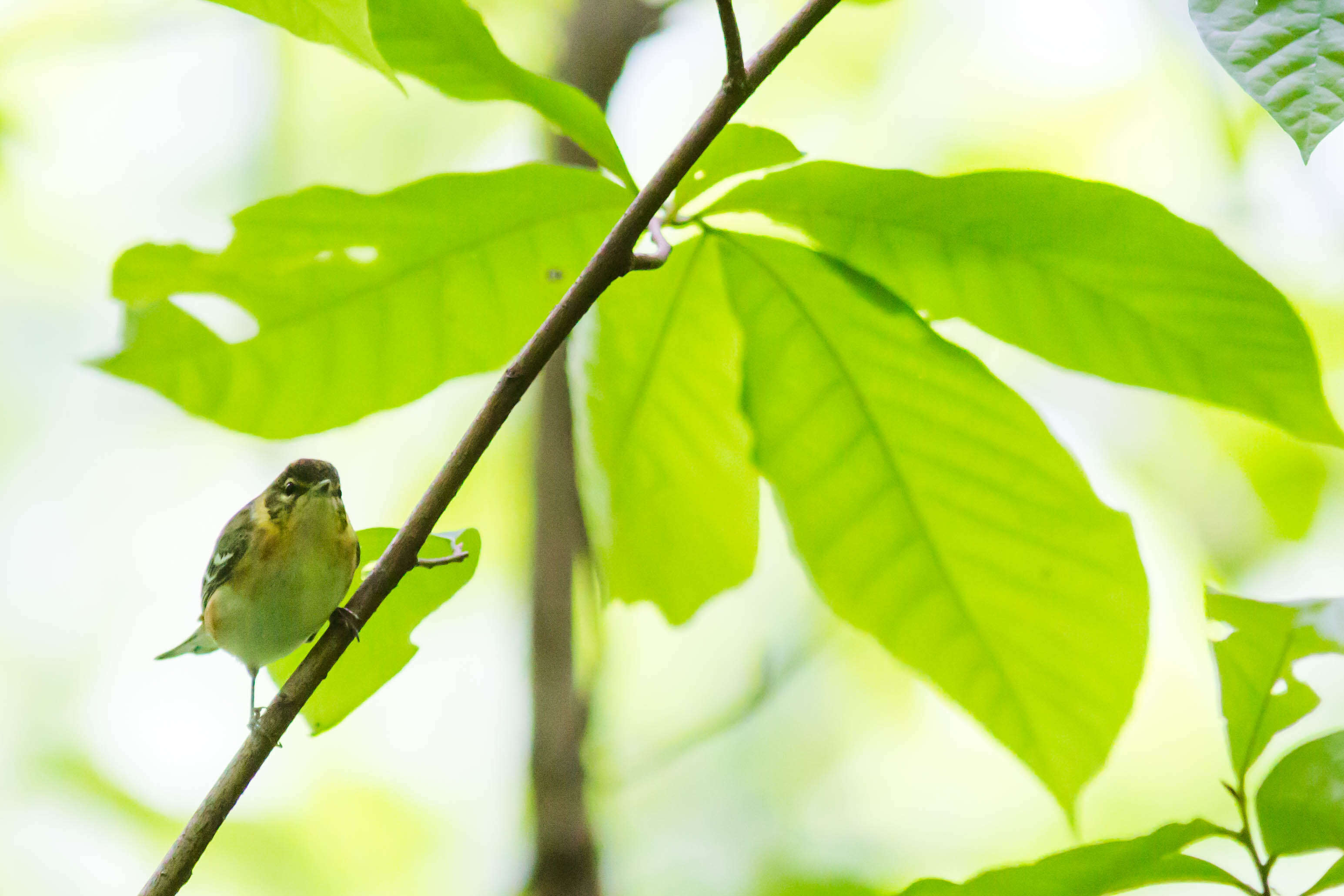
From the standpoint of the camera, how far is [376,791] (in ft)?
16.6

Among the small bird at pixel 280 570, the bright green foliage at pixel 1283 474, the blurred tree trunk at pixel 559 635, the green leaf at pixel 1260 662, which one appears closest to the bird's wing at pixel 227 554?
the small bird at pixel 280 570

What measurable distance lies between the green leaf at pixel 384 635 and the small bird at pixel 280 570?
0.36 m

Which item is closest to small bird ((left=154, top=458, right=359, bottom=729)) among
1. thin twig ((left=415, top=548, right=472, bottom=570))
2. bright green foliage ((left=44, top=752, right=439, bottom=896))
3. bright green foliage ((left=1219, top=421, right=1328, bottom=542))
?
thin twig ((left=415, top=548, right=472, bottom=570))

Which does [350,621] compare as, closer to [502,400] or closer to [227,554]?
[502,400]

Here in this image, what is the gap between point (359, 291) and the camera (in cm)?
116

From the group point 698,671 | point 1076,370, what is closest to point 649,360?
point 1076,370

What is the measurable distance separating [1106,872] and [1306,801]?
0.54 feet

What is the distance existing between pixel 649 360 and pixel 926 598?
1.38 ft

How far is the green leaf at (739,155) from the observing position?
3.41 ft

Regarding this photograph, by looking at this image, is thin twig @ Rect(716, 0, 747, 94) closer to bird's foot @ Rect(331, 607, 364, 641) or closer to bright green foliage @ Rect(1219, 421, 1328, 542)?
bird's foot @ Rect(331, 607, 364, 641)

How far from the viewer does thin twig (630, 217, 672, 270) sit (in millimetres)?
886

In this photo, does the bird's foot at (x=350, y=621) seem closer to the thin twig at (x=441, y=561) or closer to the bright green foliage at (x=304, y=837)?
the thin twig at (x=441, y=561)

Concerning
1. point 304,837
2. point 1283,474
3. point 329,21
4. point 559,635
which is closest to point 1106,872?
point 329,21

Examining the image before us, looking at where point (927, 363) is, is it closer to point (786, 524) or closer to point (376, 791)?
point (786, 524)
